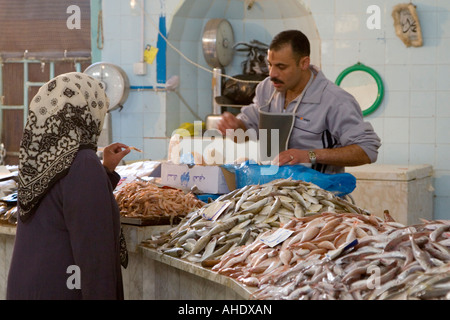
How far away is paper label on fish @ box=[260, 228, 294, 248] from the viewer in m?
2.98

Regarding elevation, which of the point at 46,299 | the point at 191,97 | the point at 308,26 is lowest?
the point at 46,299

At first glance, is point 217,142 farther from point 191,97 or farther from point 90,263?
point 90,263

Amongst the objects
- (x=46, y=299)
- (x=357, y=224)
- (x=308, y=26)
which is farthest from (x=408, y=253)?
(x=308, y=26)

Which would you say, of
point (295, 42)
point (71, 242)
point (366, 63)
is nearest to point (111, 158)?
point (71, 242)

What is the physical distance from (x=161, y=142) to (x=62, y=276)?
4870mm

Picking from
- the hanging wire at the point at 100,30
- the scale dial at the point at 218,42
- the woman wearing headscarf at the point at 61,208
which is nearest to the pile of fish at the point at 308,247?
the woman wearing headscarf at the point at 61,208

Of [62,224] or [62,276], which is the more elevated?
[62,224]

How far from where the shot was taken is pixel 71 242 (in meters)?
2.60

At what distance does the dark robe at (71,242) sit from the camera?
2.59 meters

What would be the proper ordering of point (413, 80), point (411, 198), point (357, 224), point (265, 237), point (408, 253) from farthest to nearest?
point (413, 80) < point (411, 198) < point (265, 237) < point (357, 224) < point (408, 253)

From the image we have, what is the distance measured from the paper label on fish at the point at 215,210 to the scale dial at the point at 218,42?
4015 millimetres

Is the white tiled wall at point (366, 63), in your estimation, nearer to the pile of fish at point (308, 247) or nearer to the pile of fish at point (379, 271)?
the pile of fish at point (308, 247)

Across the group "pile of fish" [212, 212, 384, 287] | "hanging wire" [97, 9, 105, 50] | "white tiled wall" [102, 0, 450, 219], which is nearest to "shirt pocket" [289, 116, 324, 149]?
"pile of fish" [212, 212, 384, 287]

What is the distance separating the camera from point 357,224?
2.92 m
